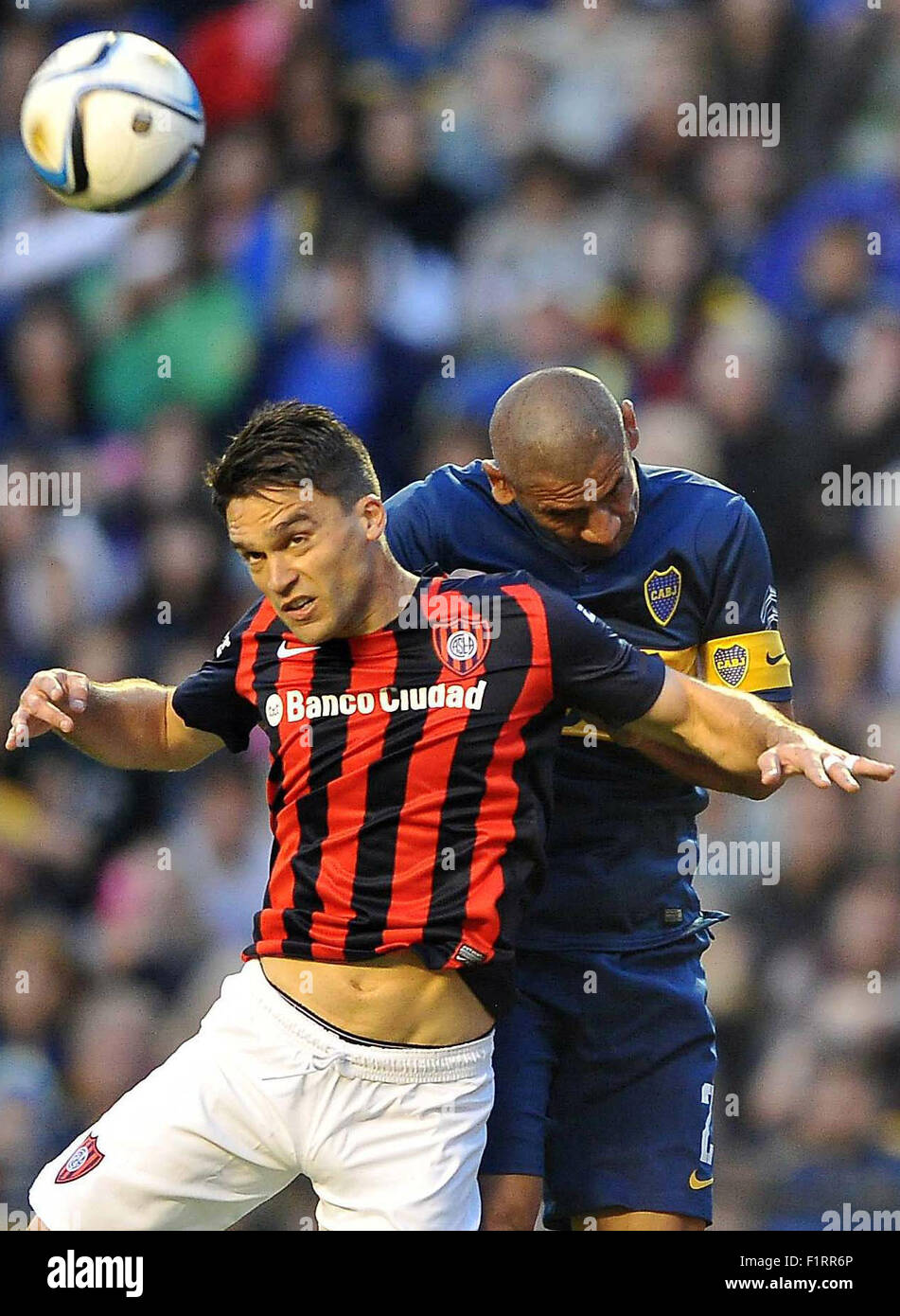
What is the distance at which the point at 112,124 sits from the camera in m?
4.23

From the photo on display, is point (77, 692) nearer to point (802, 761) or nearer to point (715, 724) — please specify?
point (715, 724)

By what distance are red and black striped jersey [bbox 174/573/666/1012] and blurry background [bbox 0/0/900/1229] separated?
2350mm

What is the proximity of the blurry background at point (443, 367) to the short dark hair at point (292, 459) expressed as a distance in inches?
99.5

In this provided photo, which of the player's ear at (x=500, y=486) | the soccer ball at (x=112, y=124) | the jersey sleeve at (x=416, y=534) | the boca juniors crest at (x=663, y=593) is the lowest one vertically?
the boca juniors crest at (x=663, y=593)

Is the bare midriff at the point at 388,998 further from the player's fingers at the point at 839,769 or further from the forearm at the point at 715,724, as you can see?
the player's fingers at the point at 839,769

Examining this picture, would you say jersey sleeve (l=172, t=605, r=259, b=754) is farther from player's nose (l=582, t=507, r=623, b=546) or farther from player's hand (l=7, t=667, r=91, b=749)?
player's nose (l=582, t=507, r=623, b=546)

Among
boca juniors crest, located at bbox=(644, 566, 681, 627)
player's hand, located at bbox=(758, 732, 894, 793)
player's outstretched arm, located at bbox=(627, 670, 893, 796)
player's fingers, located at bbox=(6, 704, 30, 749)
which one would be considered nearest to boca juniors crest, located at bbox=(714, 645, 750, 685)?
boca juniors crest, located at bbox=(644, 566, 681, 627)

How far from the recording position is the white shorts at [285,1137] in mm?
2730

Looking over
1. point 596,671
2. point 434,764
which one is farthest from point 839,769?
point 434,764

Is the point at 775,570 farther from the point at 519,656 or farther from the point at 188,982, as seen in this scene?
the point at 519,656

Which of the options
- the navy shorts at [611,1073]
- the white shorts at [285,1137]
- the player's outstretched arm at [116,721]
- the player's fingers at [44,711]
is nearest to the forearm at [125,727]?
the player's outstretched arm at [116,721]

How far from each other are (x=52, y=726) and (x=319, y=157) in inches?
142

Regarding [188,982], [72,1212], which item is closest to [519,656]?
[72,1212]

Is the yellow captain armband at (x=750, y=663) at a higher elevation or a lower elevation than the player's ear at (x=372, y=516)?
lower
